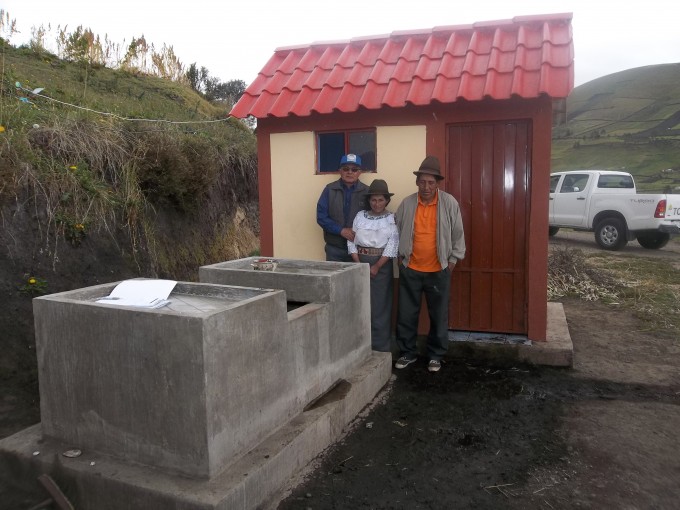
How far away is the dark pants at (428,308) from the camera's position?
5.00 m

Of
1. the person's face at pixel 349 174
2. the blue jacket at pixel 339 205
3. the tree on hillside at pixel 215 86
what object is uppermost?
the tree on hillside at pixel 215 86

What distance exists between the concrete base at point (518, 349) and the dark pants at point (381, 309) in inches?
27.9

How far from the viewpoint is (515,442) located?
3684 millimetres

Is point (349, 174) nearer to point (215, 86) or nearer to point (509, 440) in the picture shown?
point (509, 440)

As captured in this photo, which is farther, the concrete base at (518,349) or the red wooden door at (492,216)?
the red wooden door at (492,216)

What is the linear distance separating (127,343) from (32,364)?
7.88 feet

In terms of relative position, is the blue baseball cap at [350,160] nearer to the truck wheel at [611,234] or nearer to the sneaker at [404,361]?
the sneaker at [404,361]

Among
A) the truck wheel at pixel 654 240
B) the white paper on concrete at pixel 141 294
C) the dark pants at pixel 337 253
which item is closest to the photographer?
the white paper on concrete at pixel 141 294

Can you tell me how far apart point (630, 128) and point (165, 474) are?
176ft

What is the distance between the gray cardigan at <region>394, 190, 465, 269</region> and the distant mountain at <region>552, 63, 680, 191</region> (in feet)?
60.7

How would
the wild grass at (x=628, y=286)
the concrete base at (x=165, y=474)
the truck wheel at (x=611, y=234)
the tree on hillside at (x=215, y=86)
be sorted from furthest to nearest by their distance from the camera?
the tree on hillside at (x=215, y=86) → the truck wheel at (x=611, y=234) → the wild grass at (x=628, y=286) → the concrete base at (x=165, y=474)

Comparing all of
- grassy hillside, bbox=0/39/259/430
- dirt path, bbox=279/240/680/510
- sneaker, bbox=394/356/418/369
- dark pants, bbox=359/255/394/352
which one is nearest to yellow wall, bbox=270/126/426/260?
dark pants, bbox=359/255/394/352

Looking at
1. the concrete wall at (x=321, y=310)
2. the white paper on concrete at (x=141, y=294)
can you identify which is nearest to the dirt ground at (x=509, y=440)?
the concrete wall at (x=321, y=310)

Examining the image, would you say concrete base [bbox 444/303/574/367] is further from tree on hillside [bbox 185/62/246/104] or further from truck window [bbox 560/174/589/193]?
tree on hillside [bbox 185/62/246/104]
